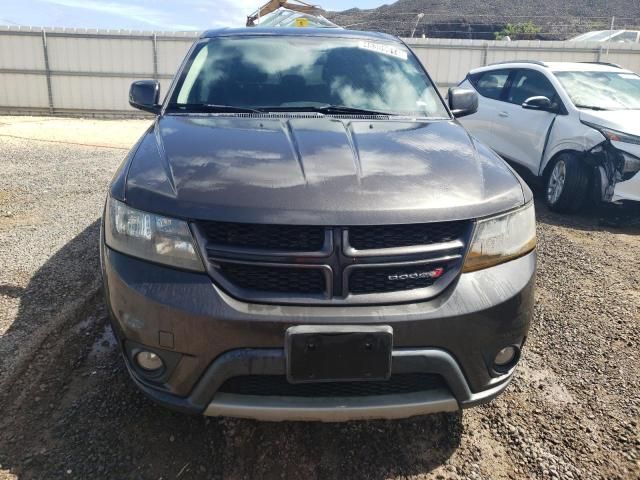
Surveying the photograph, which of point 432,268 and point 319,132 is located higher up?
point 319,132

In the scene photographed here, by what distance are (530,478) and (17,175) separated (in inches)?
277

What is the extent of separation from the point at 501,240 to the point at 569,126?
4.53 meters

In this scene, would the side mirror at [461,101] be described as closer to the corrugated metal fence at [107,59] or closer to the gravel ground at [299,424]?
the gravel ground at [299,424]

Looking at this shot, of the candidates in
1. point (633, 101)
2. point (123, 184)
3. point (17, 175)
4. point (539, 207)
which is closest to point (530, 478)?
point (123, 184)

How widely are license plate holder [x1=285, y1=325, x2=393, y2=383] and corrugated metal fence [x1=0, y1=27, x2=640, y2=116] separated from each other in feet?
50.4

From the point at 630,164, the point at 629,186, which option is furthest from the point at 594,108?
the point at 629,186

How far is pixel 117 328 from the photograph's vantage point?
199 centimetres

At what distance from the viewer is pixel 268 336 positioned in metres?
1.78

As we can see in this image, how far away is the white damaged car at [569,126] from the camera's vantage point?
17.7 feet

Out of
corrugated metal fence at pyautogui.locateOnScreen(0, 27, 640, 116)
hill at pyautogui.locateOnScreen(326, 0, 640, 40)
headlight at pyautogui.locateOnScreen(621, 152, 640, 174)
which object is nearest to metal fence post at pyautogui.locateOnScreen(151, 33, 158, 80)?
corrugated metal fence at pyautogui.locateOnScreen(0, 27, 640, 116)

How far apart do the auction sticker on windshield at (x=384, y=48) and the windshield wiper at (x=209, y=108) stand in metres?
1.06

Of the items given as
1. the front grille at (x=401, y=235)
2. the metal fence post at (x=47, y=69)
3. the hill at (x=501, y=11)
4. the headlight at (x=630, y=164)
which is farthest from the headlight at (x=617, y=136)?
the hill at (x=501, y=11)

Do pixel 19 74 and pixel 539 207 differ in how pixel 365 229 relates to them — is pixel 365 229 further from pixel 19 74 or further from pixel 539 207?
pixel 19 74

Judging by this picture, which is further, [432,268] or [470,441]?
[470,441]
